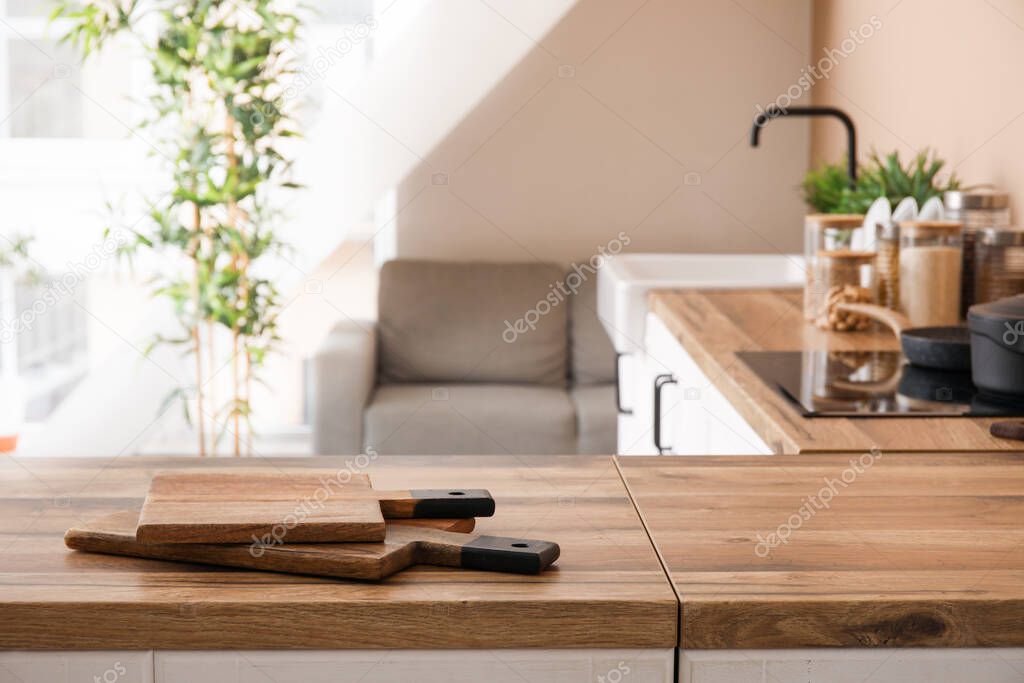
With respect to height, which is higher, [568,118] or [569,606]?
[568,118]

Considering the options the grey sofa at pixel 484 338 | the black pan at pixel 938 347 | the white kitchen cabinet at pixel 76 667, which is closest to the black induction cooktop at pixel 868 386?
the black pan at pixel 938 347

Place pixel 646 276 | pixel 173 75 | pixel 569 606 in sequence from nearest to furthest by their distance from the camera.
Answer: pixel 569 606, pixel 646 276, pixel 173 75

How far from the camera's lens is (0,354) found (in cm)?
470

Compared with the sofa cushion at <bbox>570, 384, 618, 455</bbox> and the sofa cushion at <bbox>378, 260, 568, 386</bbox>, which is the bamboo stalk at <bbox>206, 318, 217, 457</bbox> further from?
the sofa cushion at <bbox>570, 384, 618, 455</bbox>

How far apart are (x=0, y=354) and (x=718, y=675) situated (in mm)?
A: 4417

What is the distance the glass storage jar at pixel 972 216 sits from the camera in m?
2.18

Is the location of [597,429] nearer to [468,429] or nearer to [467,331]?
[468,429]

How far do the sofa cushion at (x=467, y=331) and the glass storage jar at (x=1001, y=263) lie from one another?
2.12 m

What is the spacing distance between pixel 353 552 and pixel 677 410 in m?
1.52

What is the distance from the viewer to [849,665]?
885 mm

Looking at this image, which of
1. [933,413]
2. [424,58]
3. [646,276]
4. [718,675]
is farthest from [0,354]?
[718,675]

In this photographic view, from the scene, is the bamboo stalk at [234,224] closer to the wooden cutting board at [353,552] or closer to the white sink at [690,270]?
the white sink at [690,270]

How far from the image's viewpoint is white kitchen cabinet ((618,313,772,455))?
1.80m

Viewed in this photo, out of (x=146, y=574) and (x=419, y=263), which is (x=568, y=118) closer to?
(x=419, y=263)
